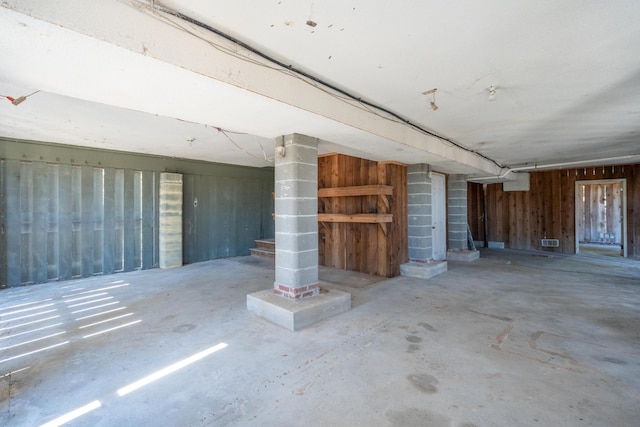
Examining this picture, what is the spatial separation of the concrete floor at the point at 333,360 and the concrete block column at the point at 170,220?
1.74 meters

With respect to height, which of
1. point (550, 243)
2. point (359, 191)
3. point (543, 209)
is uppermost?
point (359, 191)

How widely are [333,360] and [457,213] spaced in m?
6.59

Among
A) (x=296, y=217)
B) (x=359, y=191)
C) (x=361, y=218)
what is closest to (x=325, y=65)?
(x=296, y=217)

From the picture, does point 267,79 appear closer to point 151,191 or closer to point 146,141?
point 146,141

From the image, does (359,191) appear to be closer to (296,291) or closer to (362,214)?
(362,214)

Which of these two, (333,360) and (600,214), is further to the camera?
(600,214)

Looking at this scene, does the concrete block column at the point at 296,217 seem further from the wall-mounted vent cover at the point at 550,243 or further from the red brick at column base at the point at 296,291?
the wall-mounted vent cover at the point at 550,243

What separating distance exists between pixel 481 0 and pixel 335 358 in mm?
2763

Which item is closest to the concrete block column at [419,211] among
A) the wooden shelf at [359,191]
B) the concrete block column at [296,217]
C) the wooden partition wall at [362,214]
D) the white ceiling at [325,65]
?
the wooden partition wall at [362,214]

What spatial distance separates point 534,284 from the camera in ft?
16.5

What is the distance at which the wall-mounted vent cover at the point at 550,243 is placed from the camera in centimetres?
870

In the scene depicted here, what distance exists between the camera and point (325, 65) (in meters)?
2.43

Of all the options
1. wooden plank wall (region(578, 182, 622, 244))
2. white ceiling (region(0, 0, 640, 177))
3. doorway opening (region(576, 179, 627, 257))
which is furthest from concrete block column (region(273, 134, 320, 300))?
wooden plank wall (region(578, 182, 622, 244))

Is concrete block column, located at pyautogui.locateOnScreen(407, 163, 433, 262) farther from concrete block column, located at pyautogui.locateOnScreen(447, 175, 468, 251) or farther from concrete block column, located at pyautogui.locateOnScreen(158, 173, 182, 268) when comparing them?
concrete block column, located at pyautogui.locateOnScreen(158, 173, 182, 268)
